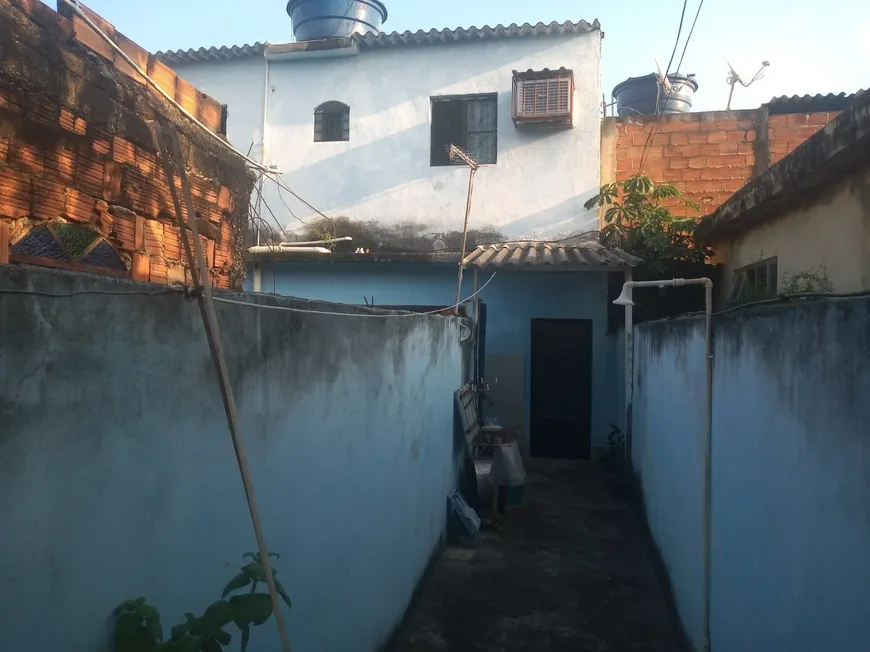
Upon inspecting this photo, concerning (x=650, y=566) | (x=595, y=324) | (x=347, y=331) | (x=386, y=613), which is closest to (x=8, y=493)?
(x=347, y=331)

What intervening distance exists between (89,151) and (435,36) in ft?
27.6

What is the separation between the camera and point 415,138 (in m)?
10.7

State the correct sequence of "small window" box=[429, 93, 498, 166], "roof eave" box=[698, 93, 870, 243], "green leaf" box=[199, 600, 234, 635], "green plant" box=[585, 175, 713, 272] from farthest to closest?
"small window" box=[429, 93, 498, 166]
"green plant" box=[585, 175, 713, 272]
"roof eave" box=[698, 93, 870, 243]
"green leaf" box=[199, 600, 234, 635]

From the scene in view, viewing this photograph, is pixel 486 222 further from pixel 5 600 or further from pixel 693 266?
pixel 5 600

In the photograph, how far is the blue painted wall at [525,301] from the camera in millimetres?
9352

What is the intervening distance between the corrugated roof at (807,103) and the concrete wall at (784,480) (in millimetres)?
7431

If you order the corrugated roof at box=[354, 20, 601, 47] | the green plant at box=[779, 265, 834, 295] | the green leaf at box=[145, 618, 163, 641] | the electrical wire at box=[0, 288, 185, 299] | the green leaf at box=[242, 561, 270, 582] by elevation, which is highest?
the corrugated roof at box=[354, 20, 601, 47]

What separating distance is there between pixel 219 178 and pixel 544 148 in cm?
691

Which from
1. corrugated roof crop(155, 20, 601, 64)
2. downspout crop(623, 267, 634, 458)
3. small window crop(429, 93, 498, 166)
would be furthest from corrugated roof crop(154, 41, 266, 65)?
downspout crop(623, 267, 634, 458)

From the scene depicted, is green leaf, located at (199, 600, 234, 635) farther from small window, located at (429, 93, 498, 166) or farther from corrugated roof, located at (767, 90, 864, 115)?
corrugated roof, located at (767, 90, 864, 115)

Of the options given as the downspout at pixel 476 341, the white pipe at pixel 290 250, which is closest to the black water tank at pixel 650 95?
the downspout at pixel 476 341

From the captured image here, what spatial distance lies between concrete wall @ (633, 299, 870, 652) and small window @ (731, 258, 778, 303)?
3.38 metres

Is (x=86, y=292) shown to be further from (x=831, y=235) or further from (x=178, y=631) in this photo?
(x=831, y=235)

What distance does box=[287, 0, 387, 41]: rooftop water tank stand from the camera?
1157cm
